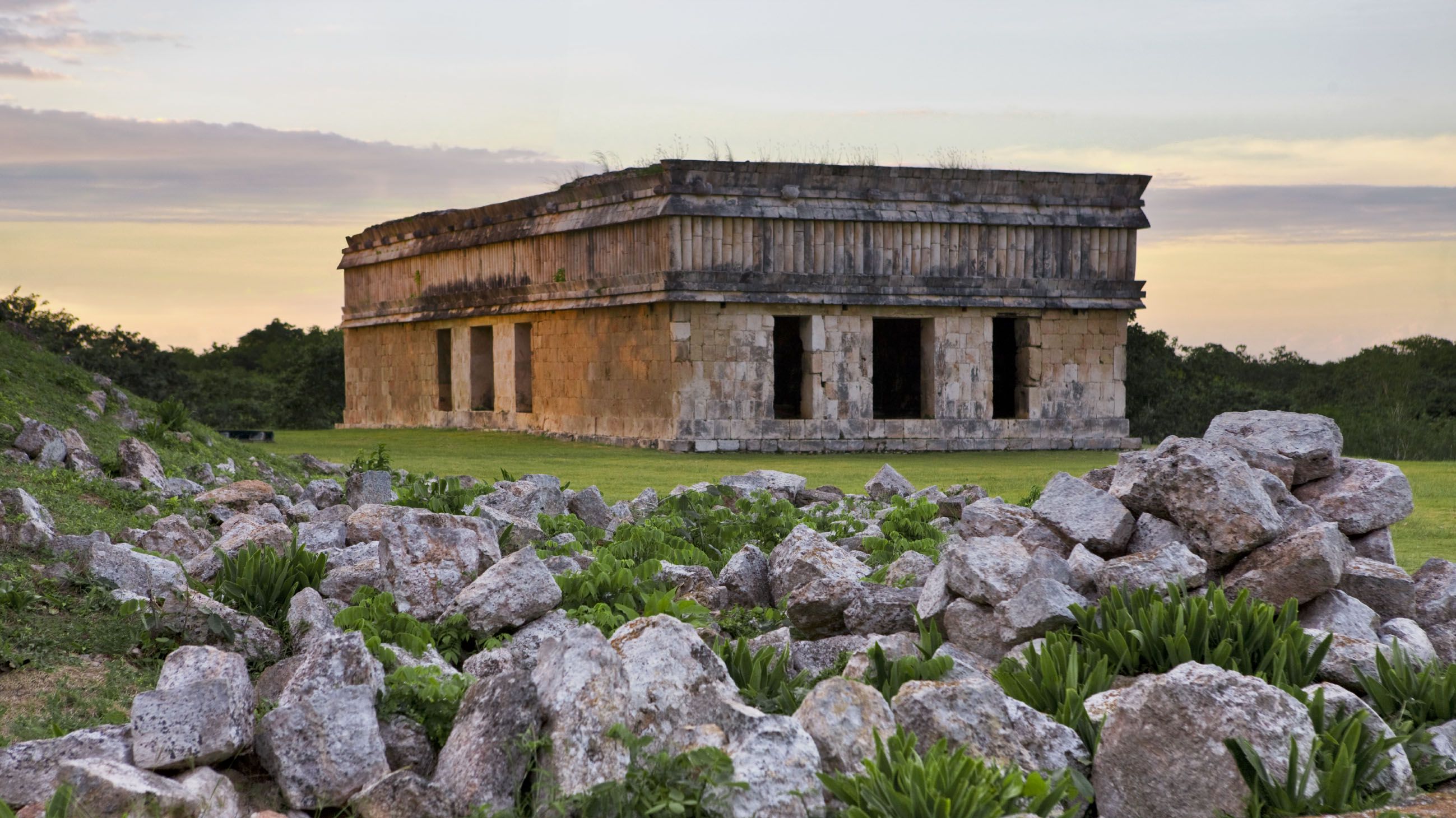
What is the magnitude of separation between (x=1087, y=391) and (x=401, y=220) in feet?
49.4

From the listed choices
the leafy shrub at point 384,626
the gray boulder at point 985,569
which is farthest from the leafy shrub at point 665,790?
the gray boulder at point 985,569

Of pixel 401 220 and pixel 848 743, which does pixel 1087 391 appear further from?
pixel 848 743

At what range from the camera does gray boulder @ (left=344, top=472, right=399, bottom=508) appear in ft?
33.2

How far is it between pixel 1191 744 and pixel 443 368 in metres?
25.7

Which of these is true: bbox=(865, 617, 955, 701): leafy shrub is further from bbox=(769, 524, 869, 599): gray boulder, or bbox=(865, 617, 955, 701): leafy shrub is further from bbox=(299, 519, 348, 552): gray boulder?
bbox=(299, 519, 348, 552): gray boulder

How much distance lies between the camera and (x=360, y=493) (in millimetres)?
10164

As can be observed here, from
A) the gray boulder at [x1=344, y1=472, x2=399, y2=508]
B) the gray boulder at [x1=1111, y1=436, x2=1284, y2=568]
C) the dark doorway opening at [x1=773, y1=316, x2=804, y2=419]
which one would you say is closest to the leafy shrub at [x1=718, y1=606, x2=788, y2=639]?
the gray boulder at [x1=1111, y1=436, x2=1284, y2=568]

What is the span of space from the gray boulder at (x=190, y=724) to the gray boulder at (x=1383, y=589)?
4.75 meters

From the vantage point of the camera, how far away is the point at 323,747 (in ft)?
13.9

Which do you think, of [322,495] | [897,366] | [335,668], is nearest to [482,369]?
[897,366]

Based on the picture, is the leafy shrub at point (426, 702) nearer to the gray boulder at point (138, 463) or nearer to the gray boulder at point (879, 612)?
the gray boulder at point (879, 612)

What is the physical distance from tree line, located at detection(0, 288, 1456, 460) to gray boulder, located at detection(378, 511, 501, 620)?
13.1 metres

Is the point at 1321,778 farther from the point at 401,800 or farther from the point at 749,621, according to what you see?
the point at 749,621

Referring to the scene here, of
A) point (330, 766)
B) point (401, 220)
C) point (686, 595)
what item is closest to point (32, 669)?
point (330, 766)
